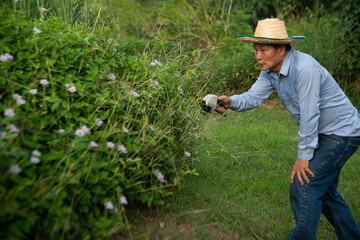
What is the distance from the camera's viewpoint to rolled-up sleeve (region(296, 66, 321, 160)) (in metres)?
2.47

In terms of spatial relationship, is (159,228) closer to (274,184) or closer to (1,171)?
(1,171)

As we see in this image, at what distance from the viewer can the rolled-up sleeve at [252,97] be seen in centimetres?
312

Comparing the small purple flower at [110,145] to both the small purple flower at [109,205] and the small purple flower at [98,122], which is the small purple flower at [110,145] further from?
the small purple flower at [109,205]

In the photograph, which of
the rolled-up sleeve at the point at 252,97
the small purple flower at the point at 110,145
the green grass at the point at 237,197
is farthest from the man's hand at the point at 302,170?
the small purple flower at the point at 110,145

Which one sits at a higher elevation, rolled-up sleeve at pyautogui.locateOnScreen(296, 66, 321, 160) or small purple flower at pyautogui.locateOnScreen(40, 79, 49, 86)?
rolled-up sleeve at pyautogui.locateOnScreen(296, 66, 321, 160)

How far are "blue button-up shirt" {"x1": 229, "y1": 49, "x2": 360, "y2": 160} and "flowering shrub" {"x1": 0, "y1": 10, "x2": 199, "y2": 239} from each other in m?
0.95

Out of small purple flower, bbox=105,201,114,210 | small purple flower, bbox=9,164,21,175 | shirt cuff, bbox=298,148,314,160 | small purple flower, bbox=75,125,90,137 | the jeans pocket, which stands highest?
the jeans pocket

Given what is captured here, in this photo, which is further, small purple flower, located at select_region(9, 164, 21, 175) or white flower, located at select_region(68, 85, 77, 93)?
white flower, located at select_region(68, 85, 77, 93)

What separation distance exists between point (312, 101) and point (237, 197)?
1.31m

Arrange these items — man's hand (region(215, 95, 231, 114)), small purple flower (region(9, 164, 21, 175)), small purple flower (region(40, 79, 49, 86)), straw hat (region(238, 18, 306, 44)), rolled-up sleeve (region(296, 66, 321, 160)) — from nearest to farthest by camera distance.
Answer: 1. small purple flower (region(9, 164, 21, 175))
2. small purple flower (region(40, 79, 49, 86))
3. rolled-up sleeve (region(296, 66, 321, 160))
4. straw hat (region(238, 18, 306, 44))
5. man's hand (region(215, 95, 231, 114))

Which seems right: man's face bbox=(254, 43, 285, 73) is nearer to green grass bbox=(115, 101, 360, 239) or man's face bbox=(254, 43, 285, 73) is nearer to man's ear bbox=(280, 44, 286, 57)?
man's ear bbox=(280, 44, 286, 57)

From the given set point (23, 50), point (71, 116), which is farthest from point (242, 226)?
point (23, 50)

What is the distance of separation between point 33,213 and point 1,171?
0.27m

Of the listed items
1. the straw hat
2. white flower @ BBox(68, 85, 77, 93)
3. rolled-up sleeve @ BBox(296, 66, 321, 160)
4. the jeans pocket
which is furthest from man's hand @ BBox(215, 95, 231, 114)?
white flower @ BBox(68, 85, 77, 93)
